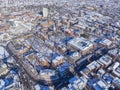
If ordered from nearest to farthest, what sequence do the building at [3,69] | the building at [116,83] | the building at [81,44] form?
the building at [116,83] < the building at [3,69] < the building at [81,44]

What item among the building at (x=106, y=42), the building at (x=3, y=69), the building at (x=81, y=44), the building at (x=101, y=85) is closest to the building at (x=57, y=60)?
the building at (x=81, y=44)

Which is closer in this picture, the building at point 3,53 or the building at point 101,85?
the building at point 101,85

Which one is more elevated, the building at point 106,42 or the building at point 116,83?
the building at point 106,42

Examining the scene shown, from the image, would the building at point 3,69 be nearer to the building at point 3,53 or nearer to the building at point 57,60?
the building at point 3,53

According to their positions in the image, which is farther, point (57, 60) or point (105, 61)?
point (105, 61)

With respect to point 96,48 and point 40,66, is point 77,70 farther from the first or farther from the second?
point 96,48

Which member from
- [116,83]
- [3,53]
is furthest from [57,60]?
[3,53]

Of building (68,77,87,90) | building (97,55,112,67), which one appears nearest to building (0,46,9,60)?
building (68,77,87,90)

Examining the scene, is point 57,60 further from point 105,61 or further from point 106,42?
point 106,42
